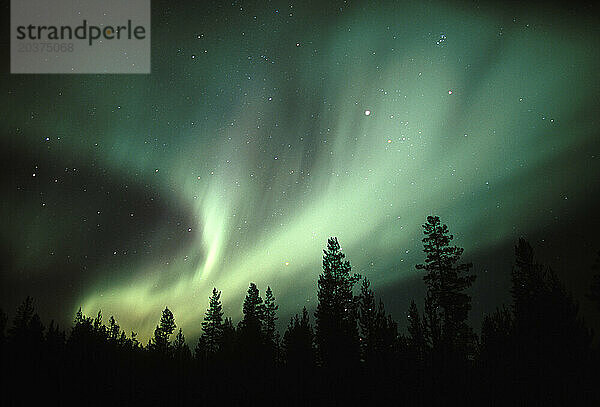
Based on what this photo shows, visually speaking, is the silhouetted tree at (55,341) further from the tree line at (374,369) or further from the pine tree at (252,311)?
the pine tree at (252,311)

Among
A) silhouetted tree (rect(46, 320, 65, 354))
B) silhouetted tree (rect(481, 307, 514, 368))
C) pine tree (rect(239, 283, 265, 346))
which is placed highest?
pine tree (rect(239, 283, 265, 346))

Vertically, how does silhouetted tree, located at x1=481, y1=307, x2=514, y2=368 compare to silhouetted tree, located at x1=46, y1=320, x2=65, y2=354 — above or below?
below

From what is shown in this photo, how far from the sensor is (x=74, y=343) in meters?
14.6

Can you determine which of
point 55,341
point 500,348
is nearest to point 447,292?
point 500,348

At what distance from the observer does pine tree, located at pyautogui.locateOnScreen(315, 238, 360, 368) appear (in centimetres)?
3142

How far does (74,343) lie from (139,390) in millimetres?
5183

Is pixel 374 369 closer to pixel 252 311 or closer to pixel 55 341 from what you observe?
pixel 55 341

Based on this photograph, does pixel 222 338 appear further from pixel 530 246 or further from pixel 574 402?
pixel 574 402

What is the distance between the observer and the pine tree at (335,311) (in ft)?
103

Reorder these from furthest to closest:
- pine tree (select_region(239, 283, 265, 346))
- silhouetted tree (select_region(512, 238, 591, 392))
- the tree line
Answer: pine tree (select_region(239, 283, 265, 346)) → silhouetted tree (select_region(512, 238, 591, 392)) → the tree line

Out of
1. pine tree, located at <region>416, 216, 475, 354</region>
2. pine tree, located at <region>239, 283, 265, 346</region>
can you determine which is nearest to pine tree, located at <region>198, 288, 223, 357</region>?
pine tree, located at <region>239, 283, 265, 346</region>

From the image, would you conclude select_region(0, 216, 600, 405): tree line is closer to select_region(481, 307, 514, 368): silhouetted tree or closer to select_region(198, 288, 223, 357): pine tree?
select_region(481, 307, 514, 368): silhouetted tree

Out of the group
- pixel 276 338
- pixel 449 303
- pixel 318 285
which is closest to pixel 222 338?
pixel 276 338

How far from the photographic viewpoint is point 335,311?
35781mm
